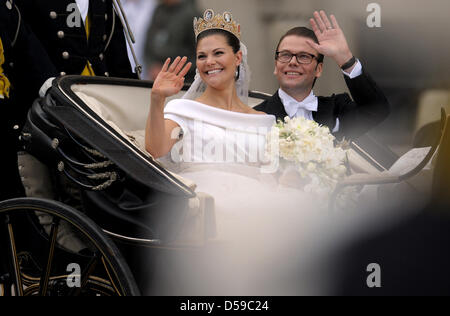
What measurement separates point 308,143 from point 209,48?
45 cm


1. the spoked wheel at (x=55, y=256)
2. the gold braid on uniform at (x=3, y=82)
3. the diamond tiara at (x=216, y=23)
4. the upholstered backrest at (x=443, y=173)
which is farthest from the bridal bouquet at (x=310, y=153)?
the gold braid on uniform at (x=3, y=82)

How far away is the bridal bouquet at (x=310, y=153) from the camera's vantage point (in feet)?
5.78

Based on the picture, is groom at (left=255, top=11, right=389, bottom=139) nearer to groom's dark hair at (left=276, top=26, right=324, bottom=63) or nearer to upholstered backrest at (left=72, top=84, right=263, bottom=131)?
groom's dark hair at (left=276, top=26, right=324, bottom=63)

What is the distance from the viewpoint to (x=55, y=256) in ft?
6.82

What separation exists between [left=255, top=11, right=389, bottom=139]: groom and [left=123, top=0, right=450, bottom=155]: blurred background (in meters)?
0.06


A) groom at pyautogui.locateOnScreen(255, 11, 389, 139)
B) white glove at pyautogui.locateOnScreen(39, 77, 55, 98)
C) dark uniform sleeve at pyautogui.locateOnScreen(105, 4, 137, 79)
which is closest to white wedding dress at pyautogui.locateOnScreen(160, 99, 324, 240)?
groom at pyautogui.locateOnScreen(255, 11, 389, 139)

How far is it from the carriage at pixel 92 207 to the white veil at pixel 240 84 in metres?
0.28

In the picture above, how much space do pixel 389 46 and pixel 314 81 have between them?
0.27 meters

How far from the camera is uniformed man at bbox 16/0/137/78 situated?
241cm

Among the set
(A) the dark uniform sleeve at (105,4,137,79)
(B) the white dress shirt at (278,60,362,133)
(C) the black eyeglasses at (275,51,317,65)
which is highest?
(A) the dark uniform sleeve at (105,4,137,79)

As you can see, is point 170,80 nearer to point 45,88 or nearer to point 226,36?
point 226,36

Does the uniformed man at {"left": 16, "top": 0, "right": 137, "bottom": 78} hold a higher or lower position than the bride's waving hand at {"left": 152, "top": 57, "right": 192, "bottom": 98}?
higher

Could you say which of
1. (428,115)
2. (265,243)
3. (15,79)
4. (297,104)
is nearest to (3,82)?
(15,79)
